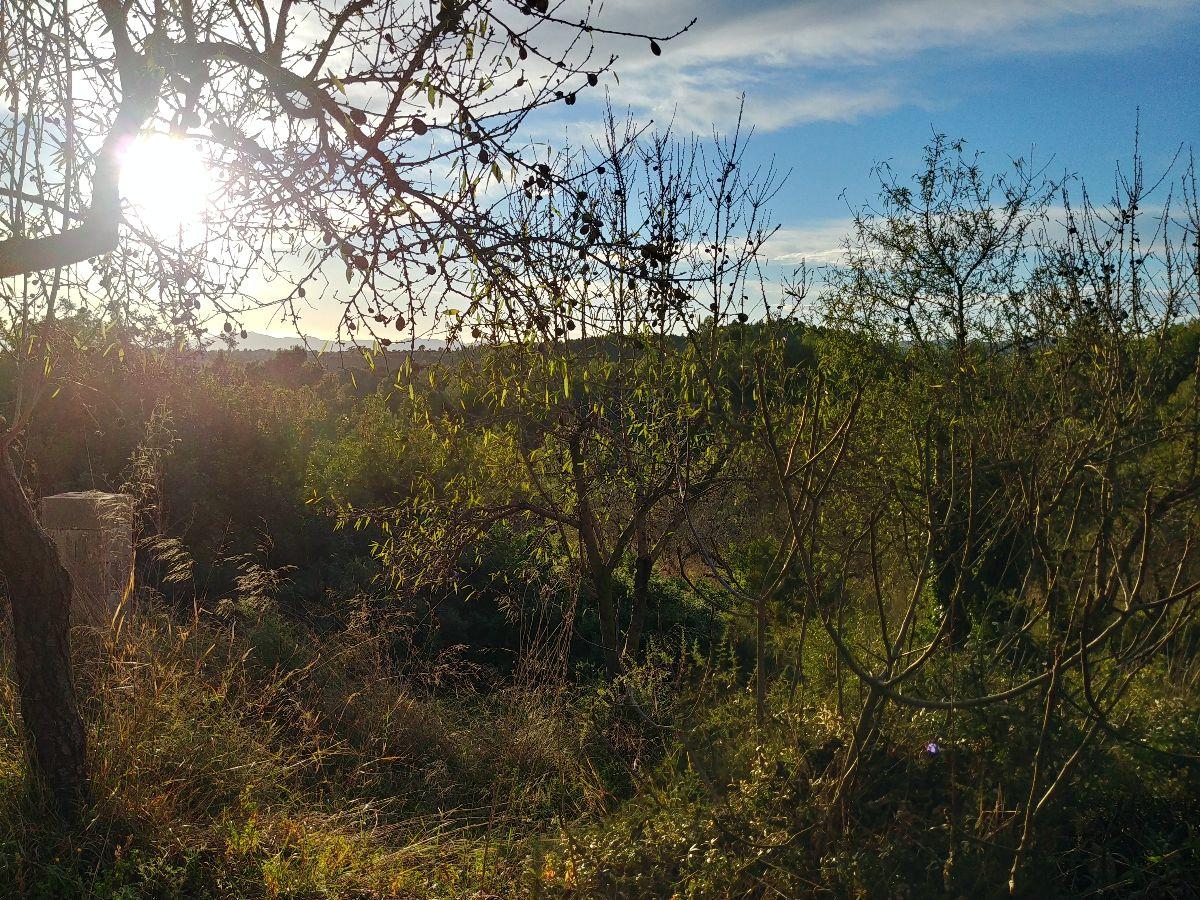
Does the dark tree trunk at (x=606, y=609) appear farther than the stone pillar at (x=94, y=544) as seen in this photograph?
Yes

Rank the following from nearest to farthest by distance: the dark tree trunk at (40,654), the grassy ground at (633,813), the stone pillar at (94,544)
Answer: the grassy ground at (633,813), the dark tree trunk at (40,654), the stone pillar at (94,544)

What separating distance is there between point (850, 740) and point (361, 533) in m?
8.65

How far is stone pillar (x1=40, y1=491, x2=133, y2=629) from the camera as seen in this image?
223 inches

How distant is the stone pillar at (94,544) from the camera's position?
5.67 metres

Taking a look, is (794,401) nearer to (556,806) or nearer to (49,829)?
(556,806)

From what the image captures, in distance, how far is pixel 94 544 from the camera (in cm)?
589

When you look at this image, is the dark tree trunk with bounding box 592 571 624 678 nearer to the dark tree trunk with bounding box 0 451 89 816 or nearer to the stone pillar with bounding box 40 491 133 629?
the stone pillar with bounding box 40 491 133 629

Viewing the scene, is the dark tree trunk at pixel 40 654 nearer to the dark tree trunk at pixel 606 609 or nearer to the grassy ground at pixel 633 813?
the grassy ground at pixel 633 813

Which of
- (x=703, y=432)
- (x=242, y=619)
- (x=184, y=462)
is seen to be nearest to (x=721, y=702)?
(x=703, y=432)

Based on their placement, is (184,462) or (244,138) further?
(184,462)

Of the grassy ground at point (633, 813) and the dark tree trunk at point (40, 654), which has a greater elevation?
the dark tree trunk at point (40, 654)

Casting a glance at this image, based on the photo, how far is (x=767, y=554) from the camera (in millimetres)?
9344

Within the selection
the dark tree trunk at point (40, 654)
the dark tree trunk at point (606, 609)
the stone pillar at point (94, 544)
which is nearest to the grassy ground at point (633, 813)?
the dark tree trunk at point (40, 654)

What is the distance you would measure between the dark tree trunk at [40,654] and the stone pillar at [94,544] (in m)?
1.71
